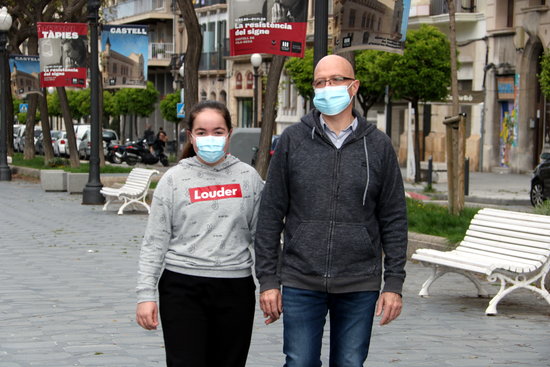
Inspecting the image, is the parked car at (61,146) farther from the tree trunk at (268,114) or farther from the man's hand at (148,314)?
the man's hand at (148,314)

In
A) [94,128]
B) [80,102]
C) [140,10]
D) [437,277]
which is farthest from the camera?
[80,102]

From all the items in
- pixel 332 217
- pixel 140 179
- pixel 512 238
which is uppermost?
pixel 332 217

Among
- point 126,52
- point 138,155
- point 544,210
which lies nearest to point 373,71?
point 126,52

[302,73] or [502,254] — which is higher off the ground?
[302,73]

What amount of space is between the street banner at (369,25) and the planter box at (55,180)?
14928 mm

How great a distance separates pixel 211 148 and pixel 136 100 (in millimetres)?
62531

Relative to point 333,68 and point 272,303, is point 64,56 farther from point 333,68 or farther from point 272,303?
point 272,303

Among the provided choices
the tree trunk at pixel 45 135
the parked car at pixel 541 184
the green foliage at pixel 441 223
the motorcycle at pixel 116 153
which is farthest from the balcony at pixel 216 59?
the green foliage at pixel 441 223

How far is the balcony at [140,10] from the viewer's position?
74.1 metres

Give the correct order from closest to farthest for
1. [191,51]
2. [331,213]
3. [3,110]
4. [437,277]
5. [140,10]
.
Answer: [331,213], [437,277], [191,51], [3,110], [140,10]

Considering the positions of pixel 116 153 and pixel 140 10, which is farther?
pixel 140 10

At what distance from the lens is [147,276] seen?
Answer: 5207mm

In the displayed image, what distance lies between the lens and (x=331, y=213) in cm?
492

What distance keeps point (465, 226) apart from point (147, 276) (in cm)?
927
